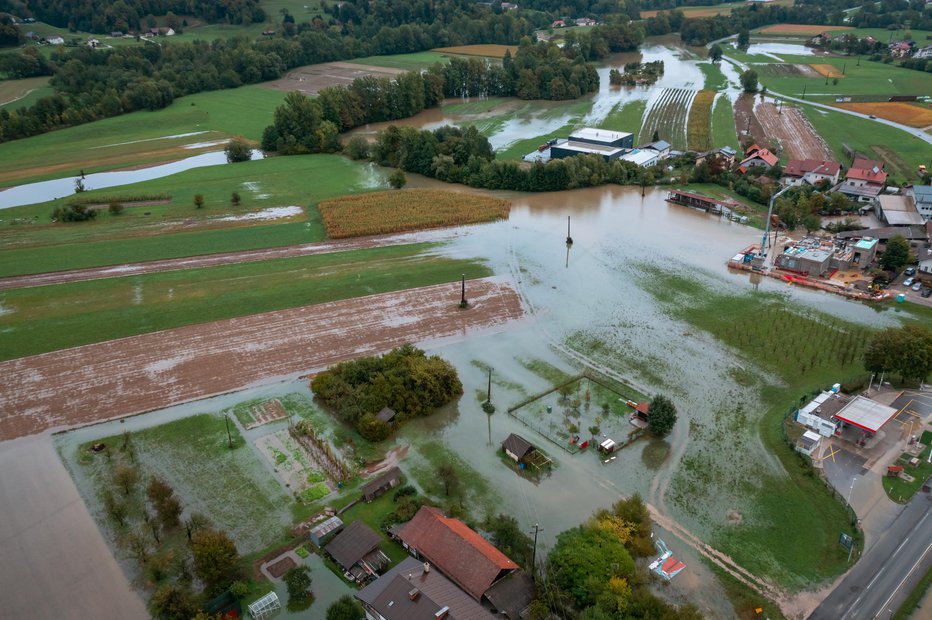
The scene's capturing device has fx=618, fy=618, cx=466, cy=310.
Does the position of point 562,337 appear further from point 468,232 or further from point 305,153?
point 305,153

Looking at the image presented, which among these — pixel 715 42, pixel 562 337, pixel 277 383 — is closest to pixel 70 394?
pixel 277 383

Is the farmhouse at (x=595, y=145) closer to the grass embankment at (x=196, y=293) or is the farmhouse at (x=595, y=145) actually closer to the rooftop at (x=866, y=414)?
the grass embankment at (x=196, y=293)

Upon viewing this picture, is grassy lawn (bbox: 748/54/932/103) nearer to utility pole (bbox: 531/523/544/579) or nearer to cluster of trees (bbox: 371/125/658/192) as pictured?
cluster of trees (bbox: 371/125/658/192)

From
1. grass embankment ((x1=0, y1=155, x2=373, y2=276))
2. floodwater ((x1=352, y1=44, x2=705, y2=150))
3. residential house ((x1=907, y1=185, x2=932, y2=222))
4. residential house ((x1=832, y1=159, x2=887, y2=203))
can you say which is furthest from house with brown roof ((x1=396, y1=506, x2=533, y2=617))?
floodwater ((x1=352, y1=44, x2=705, y2=150))

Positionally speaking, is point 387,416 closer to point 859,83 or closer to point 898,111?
point 898,111

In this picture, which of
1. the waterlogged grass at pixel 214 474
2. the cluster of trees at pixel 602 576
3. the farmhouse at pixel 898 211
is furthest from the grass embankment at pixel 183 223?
the farmhouse at pixel 898 211

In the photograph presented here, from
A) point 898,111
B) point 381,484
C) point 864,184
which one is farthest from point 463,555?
point 898,111
